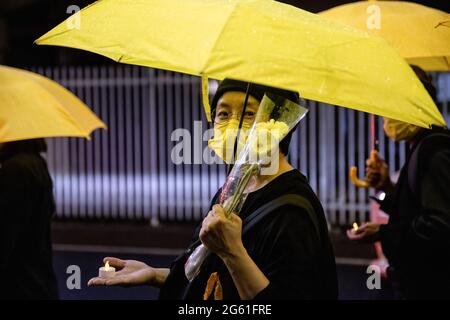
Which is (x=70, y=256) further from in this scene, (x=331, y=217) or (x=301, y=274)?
(x=301, y=274)

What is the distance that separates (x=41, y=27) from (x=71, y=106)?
11044mm

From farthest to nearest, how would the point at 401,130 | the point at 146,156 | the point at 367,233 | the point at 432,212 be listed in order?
the point at 146,156 < the point at 367,233 < the point at 401,130 < the point at 432,212

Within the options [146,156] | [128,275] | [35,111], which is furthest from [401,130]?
[146,156]

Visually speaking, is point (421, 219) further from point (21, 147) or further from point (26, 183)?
point (21, 147)

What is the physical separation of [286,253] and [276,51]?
26.1 inches

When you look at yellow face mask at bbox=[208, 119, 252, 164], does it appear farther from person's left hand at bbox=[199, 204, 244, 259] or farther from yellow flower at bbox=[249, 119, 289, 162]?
person's left hand at bbox=[199, 204, 244, 259]

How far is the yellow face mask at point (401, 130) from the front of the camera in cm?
407

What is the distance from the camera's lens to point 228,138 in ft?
9.53

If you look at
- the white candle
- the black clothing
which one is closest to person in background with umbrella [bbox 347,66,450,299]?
the black clothing

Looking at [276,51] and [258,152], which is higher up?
[276,51]

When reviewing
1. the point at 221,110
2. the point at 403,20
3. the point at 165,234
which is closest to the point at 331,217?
the point at 165,234

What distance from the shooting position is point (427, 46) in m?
4.23

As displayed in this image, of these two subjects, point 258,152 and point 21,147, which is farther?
point 21,147

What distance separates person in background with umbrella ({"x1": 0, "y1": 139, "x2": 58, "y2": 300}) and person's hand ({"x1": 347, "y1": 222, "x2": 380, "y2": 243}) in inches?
64.6
